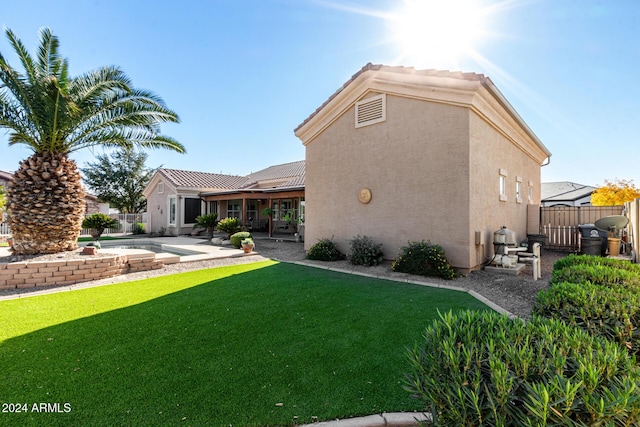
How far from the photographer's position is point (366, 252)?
10.4 m

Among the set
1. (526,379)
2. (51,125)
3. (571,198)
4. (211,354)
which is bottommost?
(211,354)

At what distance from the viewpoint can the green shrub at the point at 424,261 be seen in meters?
8.63

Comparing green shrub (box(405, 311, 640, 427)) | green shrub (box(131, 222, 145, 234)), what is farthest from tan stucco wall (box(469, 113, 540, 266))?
green shrub (box(131, 222, 145, 234))

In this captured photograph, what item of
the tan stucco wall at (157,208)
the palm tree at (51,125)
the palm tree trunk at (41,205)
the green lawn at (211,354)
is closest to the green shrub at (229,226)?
the tan stucco wall at (157,208)

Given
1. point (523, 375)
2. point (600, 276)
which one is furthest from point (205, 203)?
point (523, 375)

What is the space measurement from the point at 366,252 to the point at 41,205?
10069 mm

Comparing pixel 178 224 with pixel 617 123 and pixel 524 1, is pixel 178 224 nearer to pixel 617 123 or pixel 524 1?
pixel 524 1

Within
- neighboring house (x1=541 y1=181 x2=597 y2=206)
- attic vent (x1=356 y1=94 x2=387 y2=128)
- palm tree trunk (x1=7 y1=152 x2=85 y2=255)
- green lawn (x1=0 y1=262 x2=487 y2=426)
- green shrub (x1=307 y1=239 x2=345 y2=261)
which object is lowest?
green lawn (x1=0 y1=262 x2=487 y2=426)

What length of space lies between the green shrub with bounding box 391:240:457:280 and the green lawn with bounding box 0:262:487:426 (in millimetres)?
1730

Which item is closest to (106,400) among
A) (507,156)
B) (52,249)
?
(52,249)

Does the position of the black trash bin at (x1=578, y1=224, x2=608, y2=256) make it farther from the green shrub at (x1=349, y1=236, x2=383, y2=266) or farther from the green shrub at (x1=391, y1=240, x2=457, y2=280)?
the green shrub at (x1=349, y1=236, x2=383, y2=266)

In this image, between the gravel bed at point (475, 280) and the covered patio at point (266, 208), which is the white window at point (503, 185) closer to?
the gravel bed at point (475, 280)

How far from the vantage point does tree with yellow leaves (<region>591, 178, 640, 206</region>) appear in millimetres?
26906

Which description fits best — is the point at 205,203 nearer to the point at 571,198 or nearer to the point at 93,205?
the point at 93,205
